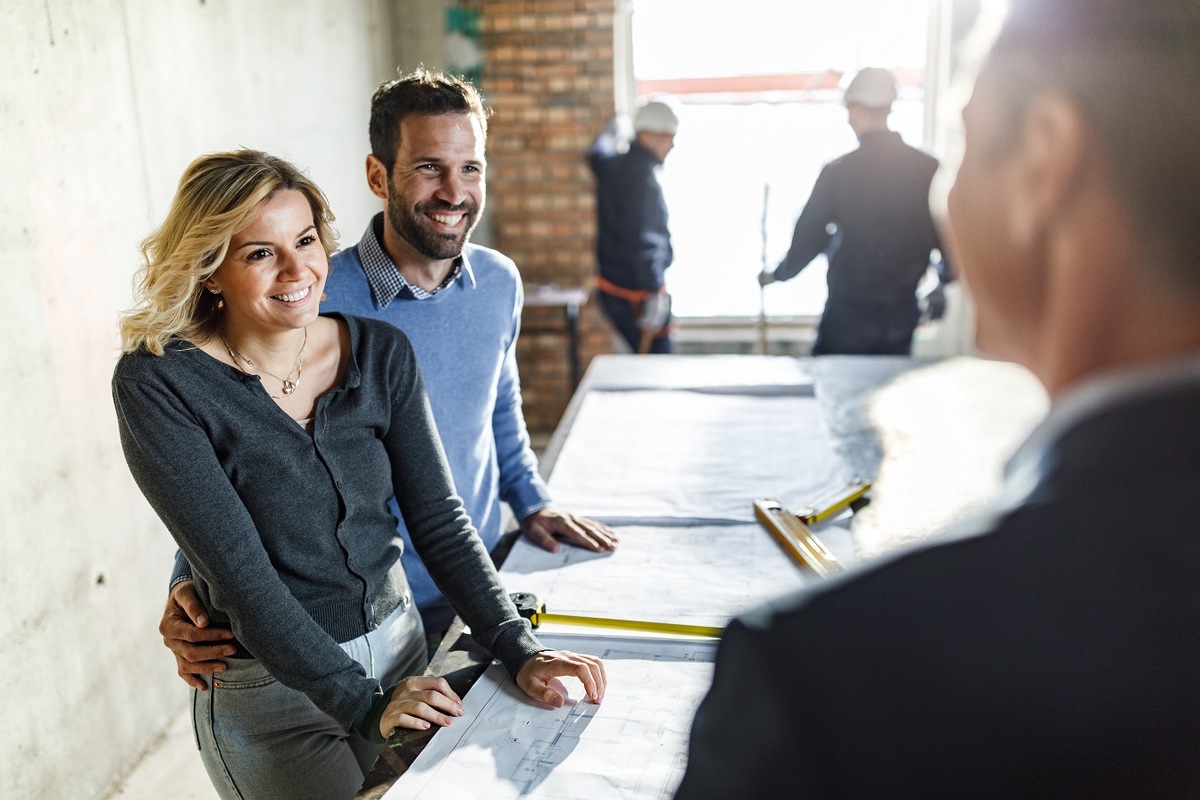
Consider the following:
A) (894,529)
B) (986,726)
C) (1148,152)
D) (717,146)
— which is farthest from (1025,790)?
(717,146)

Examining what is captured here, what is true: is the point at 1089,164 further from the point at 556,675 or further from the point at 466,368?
the point at 466,368

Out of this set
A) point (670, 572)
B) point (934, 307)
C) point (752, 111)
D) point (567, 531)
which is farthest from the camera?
point (752, 111)

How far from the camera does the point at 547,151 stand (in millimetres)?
5121

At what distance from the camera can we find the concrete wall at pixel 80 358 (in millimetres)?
2170

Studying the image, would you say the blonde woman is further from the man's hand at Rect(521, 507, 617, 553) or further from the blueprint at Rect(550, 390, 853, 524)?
the blueprint at Rect(550, 390, 853, 524)

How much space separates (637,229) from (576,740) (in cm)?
360

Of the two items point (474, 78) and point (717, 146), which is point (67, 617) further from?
point (717, 146)

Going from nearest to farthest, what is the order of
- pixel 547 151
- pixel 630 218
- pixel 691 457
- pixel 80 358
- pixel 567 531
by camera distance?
pixel 567 531
pixel 691 457
pixel 80 358
pixel 630 218
pixel 547 151

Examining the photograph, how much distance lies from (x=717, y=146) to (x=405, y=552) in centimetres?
494

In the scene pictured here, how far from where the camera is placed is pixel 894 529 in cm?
164

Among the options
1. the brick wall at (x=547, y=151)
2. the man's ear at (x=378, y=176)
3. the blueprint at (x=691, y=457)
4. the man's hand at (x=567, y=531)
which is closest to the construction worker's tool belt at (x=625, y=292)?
the brick wall at (x=547, y=151)

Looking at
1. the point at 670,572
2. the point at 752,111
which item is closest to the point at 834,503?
the point at 670,572

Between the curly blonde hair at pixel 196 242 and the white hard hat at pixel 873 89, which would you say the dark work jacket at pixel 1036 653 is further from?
the white hard hat at pixel 873 89

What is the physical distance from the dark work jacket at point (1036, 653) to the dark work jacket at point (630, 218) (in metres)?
4.21
